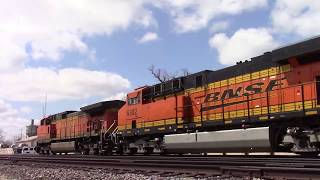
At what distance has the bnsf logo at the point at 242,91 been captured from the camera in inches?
611

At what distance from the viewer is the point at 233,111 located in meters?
16.9

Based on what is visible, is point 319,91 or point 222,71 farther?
point 222,71

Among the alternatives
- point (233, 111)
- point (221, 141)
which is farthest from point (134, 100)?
point (221, 141)

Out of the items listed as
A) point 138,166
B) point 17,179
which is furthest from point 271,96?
point 17,179

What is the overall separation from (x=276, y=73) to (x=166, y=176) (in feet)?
22.3

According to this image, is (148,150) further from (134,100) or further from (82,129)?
(82,129)

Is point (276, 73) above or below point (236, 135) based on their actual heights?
above

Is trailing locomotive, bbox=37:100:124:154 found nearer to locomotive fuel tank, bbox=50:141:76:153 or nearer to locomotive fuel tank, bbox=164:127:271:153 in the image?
locomotive fuel tank, bbox=50:141:76:153

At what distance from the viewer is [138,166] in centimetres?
1350

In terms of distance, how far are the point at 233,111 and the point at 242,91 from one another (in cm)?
91

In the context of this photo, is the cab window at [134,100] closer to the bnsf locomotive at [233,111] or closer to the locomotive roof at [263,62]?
the bnsf locomotive at [233,111]

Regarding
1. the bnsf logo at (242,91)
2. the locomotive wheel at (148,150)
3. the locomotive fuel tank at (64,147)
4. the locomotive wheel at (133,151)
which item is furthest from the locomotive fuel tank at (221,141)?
the locomotive fuel tank at (64,147)

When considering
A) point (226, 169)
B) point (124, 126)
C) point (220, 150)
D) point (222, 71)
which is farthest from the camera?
point (124, 126)

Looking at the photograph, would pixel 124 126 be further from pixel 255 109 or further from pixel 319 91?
pixel 319 91
